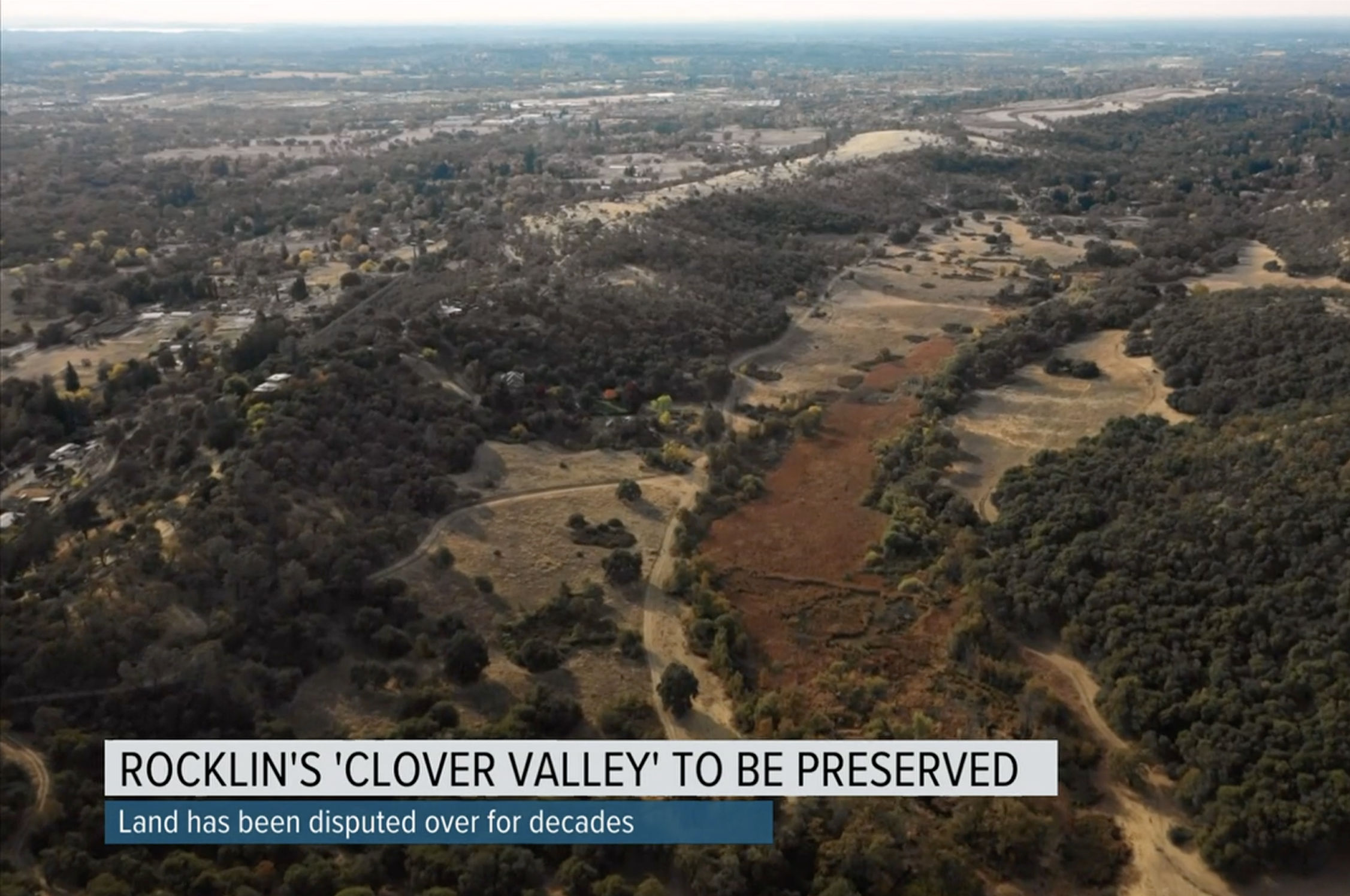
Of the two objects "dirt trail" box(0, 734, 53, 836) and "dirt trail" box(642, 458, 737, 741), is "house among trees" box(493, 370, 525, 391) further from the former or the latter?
"dirt trail" box(0, 734, 53, 836)

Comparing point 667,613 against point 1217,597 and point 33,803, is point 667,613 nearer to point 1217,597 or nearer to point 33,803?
point 1217,597

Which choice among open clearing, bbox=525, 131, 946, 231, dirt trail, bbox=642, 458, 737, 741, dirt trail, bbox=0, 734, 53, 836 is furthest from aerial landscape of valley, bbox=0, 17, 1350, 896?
open clearing, bbox=525, 131, 946, 231

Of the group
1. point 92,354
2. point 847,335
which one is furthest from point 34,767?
point 847,335

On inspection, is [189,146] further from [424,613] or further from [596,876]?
[596,876]

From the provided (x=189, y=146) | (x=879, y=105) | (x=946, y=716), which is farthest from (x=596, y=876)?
(x=879, y=105)
